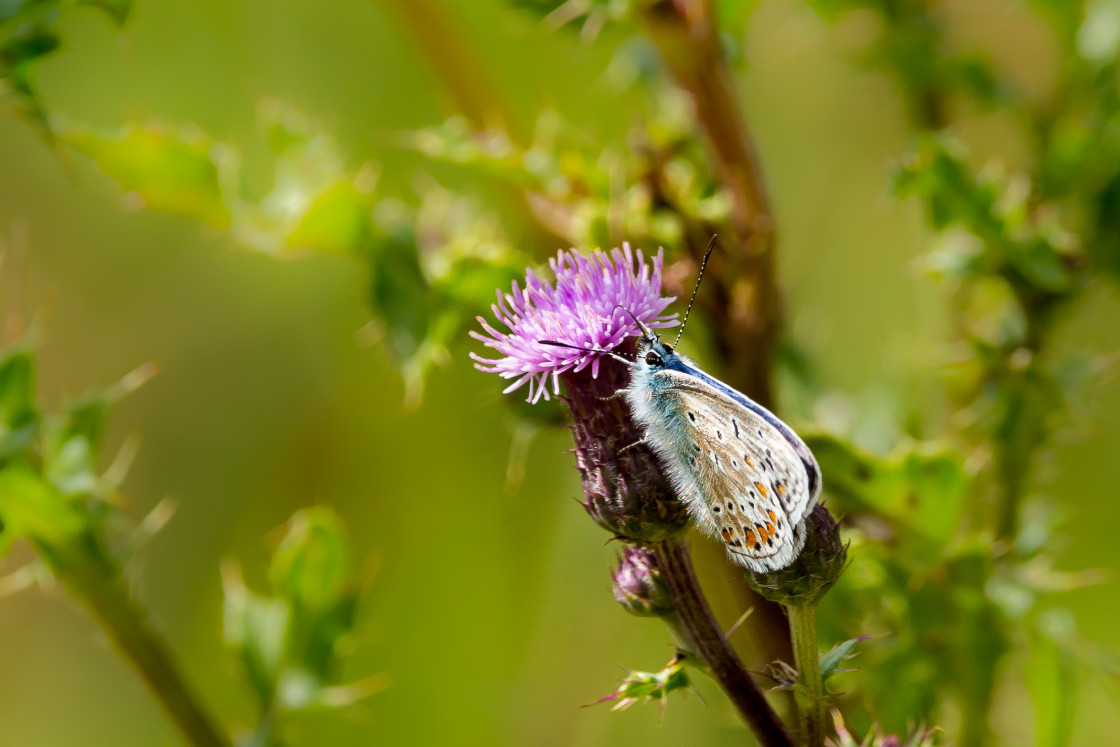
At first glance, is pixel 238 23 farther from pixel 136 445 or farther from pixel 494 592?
pixel 494 592

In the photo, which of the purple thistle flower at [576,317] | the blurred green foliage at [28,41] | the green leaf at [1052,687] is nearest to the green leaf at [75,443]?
the blurred green foliage at [28,41]

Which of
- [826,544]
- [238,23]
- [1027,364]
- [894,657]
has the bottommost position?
[894,657]

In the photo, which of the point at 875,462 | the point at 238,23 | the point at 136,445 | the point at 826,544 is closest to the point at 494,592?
the point at 136,445

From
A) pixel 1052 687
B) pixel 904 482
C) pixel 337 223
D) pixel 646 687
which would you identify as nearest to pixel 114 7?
pixel 337 223

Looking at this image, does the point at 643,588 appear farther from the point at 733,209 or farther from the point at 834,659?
the point at 733,209

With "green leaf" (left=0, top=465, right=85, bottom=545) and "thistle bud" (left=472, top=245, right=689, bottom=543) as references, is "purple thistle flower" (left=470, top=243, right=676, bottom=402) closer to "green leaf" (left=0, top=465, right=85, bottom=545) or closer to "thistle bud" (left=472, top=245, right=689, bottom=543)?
"thistle bud" (left=472, top=245, right=689, bottom=543)
